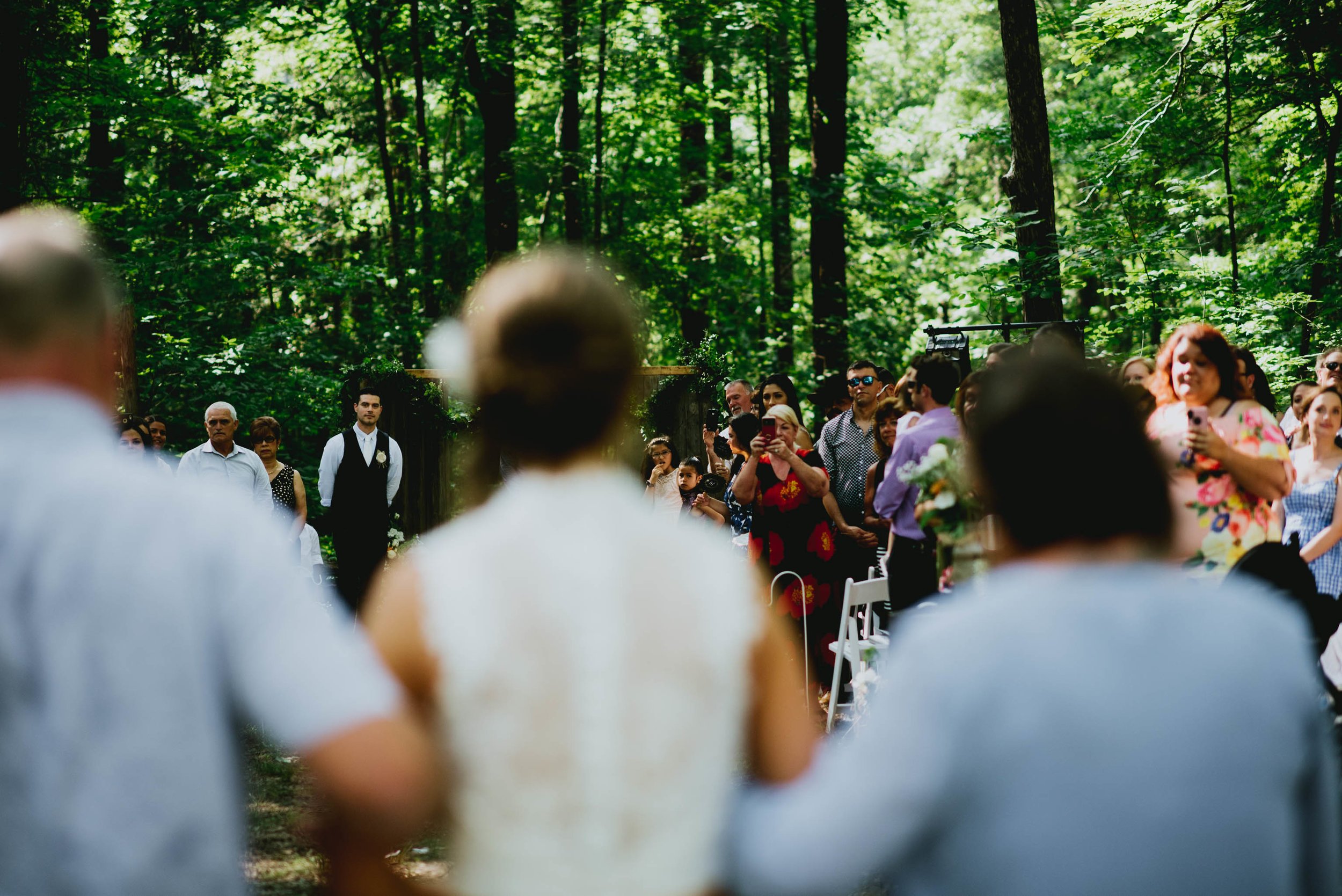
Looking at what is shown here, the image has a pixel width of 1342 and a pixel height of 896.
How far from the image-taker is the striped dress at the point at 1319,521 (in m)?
6.21

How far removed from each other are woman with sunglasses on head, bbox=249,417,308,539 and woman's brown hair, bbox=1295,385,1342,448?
6438 millimetres

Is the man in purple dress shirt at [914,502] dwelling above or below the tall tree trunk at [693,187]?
below

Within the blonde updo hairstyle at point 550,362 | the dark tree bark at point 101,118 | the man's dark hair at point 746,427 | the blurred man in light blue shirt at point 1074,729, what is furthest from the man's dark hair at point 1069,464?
the dark tree bark at point 101,118

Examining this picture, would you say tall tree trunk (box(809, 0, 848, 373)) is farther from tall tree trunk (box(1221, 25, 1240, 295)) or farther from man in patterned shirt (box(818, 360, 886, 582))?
man in patterned shirt (box(818, 360, 886, 582))

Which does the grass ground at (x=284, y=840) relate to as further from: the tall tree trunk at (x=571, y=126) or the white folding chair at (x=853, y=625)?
the tall tree trunk at (x=571, y=126)

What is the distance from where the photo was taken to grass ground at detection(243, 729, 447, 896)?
4.75 metres

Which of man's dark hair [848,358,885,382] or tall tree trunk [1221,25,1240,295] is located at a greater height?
tall tree trunk [1221,25,1240,295]

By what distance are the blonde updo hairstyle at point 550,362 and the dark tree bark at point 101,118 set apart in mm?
13662

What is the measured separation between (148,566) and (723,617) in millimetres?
704

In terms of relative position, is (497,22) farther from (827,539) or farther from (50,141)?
(827,539)

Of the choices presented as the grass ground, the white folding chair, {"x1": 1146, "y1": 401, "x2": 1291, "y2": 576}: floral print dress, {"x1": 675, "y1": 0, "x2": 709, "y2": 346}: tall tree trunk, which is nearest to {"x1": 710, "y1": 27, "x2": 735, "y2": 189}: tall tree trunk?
{"x1": 675, "y1": 0, "x2": 709, "y2": 346}: tall tree trunk

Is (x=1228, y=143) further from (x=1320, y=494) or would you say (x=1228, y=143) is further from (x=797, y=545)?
(x=797, y=545)

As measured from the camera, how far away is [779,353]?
19047 mm

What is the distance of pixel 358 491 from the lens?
9.59m
